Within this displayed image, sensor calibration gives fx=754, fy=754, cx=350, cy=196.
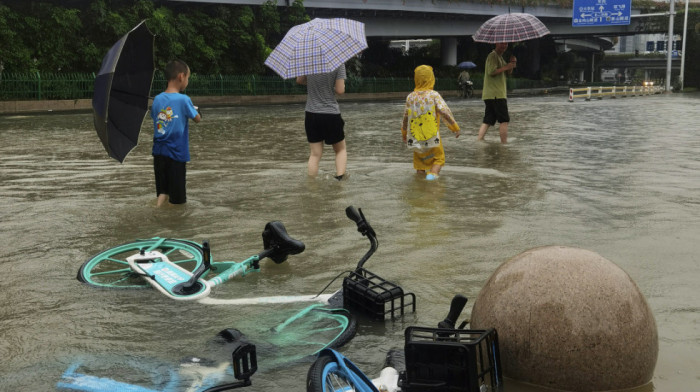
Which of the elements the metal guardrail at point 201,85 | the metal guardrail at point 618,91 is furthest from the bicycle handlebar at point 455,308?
the metal guardrail at point 618,91

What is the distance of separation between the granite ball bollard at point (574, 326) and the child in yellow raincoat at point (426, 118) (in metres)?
5.95

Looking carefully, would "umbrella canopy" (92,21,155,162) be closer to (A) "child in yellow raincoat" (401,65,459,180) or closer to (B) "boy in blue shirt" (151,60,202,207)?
(B) "boy in blue shirt" (151,60,202,207)

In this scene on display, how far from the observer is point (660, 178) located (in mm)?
9633

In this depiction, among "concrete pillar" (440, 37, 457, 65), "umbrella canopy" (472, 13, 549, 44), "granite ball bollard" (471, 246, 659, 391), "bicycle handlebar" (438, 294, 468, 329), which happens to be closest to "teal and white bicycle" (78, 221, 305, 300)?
"bicycle handlebar" (438, 294, 468, 329)

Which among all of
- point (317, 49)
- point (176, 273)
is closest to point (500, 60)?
point (317, 49)

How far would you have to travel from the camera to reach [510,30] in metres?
13.8

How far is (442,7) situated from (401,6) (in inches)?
157

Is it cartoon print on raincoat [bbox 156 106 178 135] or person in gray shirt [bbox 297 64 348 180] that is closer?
cartoon print on raincoat [bbox 156 106 178 135]

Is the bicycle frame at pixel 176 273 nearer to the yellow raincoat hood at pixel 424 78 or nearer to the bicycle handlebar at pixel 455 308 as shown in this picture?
the bicycle handlebar at pixel 455 308

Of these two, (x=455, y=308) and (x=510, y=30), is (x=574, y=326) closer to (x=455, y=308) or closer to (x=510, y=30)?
(x=455, y=308)

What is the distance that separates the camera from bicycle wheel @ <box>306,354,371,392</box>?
2.56 metres

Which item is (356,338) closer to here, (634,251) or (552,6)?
(634,251)

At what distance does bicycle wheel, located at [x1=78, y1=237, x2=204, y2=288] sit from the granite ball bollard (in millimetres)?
2557

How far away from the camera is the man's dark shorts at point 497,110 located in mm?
13359
